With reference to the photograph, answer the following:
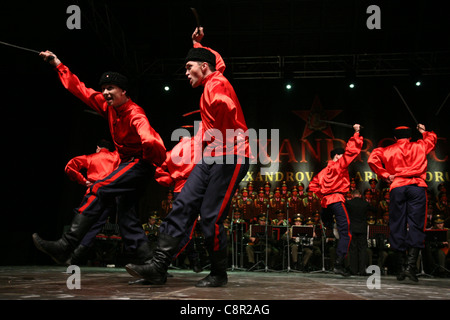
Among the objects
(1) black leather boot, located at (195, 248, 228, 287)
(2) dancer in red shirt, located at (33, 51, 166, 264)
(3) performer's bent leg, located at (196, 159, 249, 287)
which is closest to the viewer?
(3) performer's bent leg, located at (196, 159, 249, 287)

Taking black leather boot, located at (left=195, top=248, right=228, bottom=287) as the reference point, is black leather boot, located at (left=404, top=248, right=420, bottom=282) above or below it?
below

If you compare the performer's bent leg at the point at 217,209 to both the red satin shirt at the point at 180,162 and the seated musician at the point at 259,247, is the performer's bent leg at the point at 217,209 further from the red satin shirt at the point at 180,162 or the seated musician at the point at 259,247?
the seated musician at the point at 259,247

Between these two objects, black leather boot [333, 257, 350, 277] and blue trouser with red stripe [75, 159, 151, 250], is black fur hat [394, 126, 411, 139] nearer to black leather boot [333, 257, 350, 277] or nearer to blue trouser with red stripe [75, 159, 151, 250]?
black leather boot [333, 257, 350, 277]

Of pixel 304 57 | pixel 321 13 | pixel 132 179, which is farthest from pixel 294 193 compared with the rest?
pixel 132 179

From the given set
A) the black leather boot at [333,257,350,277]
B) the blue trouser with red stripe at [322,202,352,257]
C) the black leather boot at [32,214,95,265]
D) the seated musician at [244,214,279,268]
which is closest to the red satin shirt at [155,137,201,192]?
the black leather boot at [32,214,95,265]

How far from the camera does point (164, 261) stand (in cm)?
308

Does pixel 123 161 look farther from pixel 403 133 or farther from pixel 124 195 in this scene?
pixel 403 133

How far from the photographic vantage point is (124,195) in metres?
3.79

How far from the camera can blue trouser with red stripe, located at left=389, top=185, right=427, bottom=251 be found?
16.4 feet

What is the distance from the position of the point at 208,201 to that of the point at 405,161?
3.28 meters

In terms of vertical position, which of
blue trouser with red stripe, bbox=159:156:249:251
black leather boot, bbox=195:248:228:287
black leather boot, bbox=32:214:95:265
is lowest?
black leather boot, bbox=195:248:228:287

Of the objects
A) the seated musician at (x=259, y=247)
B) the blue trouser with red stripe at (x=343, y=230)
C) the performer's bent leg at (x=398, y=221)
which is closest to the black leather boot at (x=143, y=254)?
the performer's bent leg at (x=398, y=221)

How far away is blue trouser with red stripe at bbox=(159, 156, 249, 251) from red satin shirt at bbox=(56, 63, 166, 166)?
0.65 meters
